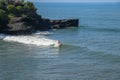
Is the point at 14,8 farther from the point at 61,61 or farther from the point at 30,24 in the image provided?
the point at 61,61

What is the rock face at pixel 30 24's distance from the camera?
77.5m

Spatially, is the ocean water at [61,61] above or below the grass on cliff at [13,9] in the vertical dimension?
below

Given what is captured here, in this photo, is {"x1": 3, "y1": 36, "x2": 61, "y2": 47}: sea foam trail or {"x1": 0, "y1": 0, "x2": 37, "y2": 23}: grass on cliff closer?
{"x1": 3, "y1": 36, "x2": 61, "y2": 47}: sea foam trail

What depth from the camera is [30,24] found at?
8412 cm

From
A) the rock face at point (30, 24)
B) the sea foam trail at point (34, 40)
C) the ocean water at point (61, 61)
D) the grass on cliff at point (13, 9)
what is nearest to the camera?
the ocean water at point (61, 61)

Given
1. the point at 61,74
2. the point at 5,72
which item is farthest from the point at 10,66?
the point at 61,74

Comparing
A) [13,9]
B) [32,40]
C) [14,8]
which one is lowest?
[32,40]

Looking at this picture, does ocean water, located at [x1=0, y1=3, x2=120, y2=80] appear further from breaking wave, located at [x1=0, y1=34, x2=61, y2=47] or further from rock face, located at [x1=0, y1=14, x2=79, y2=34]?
rock face, located at [x1=0, y1=14, x2=79, y2=34]

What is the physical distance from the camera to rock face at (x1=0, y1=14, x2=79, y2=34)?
254ft

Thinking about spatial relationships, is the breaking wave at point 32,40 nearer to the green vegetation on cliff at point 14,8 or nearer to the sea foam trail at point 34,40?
the sea foam trail at point 34,40

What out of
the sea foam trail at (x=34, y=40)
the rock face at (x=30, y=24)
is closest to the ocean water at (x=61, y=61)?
the sea foam trail at (x=34, y=40)

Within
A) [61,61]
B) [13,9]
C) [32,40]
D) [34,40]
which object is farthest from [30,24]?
[61,61]

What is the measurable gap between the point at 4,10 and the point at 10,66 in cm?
4457

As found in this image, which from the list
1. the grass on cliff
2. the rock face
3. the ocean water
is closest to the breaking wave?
the ocean water
